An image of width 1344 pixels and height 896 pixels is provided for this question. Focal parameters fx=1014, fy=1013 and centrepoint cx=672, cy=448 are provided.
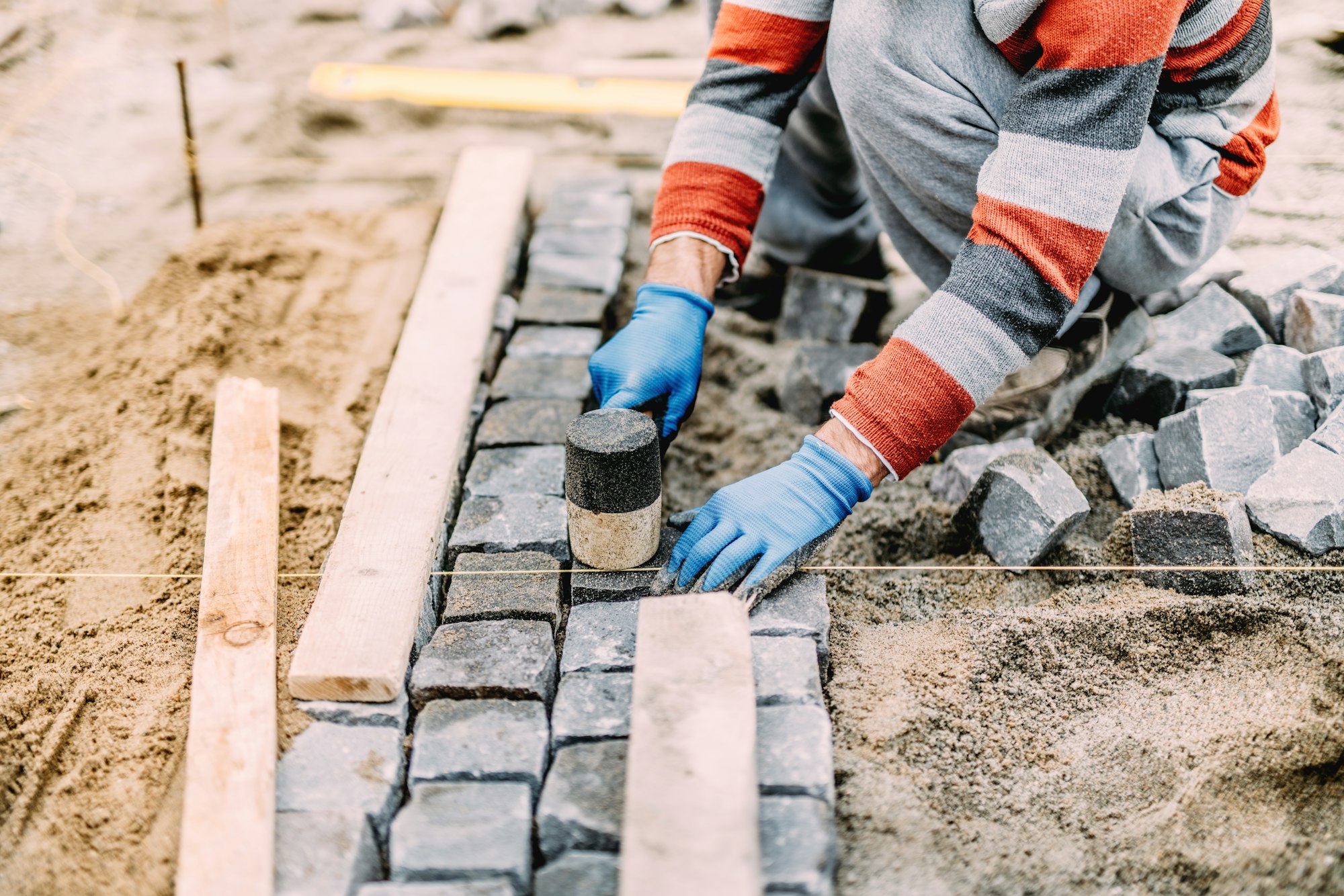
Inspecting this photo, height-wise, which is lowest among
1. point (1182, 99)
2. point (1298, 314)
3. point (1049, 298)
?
point (1298, 314)

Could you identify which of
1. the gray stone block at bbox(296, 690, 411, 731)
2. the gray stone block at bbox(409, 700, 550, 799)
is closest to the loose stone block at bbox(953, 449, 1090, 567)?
the gray stone block at bbox(409, 700, 550, 799)

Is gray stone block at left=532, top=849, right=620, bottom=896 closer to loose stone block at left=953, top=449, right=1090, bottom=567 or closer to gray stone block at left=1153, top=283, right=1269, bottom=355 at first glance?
loose stone block at left=953, top=449, right=1090, bottom=567

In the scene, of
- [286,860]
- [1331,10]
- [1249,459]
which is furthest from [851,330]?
[1331,10]

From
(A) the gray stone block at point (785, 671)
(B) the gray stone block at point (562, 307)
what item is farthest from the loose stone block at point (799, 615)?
(B) the gray stone block at point (562, 307)

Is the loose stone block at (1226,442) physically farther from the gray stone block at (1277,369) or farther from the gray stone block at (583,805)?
the gray stone block at (583,805)

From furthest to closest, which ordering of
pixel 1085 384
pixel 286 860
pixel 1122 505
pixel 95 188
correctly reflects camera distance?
pixel 95 188, pixel 1085 384, pixel 1122 505, pixel 286 860

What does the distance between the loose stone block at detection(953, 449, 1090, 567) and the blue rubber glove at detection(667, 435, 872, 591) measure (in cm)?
39

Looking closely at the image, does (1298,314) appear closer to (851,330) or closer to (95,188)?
(851,330)

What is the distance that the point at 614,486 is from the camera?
6.03 ft

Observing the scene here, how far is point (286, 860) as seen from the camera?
1534 mm

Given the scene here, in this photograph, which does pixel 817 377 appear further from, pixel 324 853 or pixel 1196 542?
pixel 324 853

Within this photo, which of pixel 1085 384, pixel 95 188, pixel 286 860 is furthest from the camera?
pixel 95 188

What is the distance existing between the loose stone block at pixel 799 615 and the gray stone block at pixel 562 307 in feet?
3.65

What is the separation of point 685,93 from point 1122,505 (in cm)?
256
